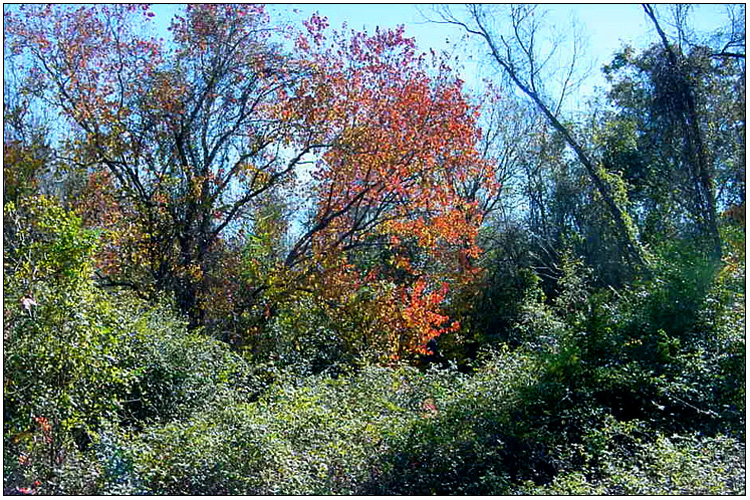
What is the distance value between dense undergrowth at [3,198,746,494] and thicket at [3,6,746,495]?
0.02 meters

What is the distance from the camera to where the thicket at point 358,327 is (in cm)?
552

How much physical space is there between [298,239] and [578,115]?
8058mm

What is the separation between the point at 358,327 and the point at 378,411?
4045 millimetres

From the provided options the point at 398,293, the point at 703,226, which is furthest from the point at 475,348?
the point at 703,226

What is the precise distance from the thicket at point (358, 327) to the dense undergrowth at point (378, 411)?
0.02m

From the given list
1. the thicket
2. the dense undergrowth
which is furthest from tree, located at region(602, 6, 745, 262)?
the dense undergrowth

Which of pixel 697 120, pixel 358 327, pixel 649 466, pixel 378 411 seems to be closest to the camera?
pixel 649 466

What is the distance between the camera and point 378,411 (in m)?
6.91

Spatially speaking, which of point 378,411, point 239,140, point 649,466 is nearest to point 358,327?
point 239,140

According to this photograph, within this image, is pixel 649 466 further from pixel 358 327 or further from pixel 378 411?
pixel 358 327

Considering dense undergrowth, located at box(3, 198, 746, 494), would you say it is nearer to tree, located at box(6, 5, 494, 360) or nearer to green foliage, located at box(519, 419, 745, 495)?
green foliage, located at box(519, 419, 745, 495)

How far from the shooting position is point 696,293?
7207 millimetres

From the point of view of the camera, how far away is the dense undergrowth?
5.37m

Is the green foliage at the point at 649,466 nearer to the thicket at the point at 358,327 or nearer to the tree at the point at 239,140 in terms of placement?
the thicket at the point at 358,327
